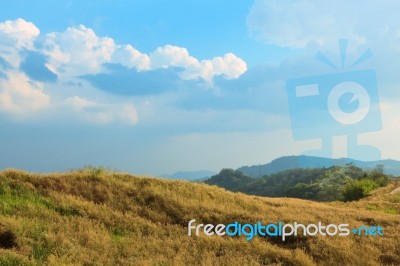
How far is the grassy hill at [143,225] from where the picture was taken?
12.1 metres

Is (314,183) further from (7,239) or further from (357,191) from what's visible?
(7,239)

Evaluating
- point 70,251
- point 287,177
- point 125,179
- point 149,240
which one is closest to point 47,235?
point 70,251

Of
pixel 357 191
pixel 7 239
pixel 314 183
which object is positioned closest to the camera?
pixel 7 239

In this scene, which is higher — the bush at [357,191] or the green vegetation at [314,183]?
the bush at [357,191]

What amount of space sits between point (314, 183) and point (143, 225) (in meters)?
101

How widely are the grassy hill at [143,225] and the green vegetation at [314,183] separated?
72.9ft

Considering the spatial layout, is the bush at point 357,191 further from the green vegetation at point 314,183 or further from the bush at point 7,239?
the bush at point 7,239

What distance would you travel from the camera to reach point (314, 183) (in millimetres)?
110500

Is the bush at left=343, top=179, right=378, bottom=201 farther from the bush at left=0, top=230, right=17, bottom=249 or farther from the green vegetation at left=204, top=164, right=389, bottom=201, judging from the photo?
the bush at left=0, top=230, right=17, bottom=249

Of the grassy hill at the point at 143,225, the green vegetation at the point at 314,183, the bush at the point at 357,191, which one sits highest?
the grassy hill at the point at 143,225

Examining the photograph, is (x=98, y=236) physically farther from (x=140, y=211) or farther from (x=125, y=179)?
(x=125, y=179)

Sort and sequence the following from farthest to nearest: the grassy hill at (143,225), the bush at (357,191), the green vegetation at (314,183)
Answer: the green vegetation at (314,183)
the bush at (357,191)
the grassy hill at (143,225)

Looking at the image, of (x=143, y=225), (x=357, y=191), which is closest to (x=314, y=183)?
(x=357, y=191)

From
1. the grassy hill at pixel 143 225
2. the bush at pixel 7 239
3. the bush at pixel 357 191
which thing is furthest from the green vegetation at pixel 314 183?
the bush at pixel 7 239
